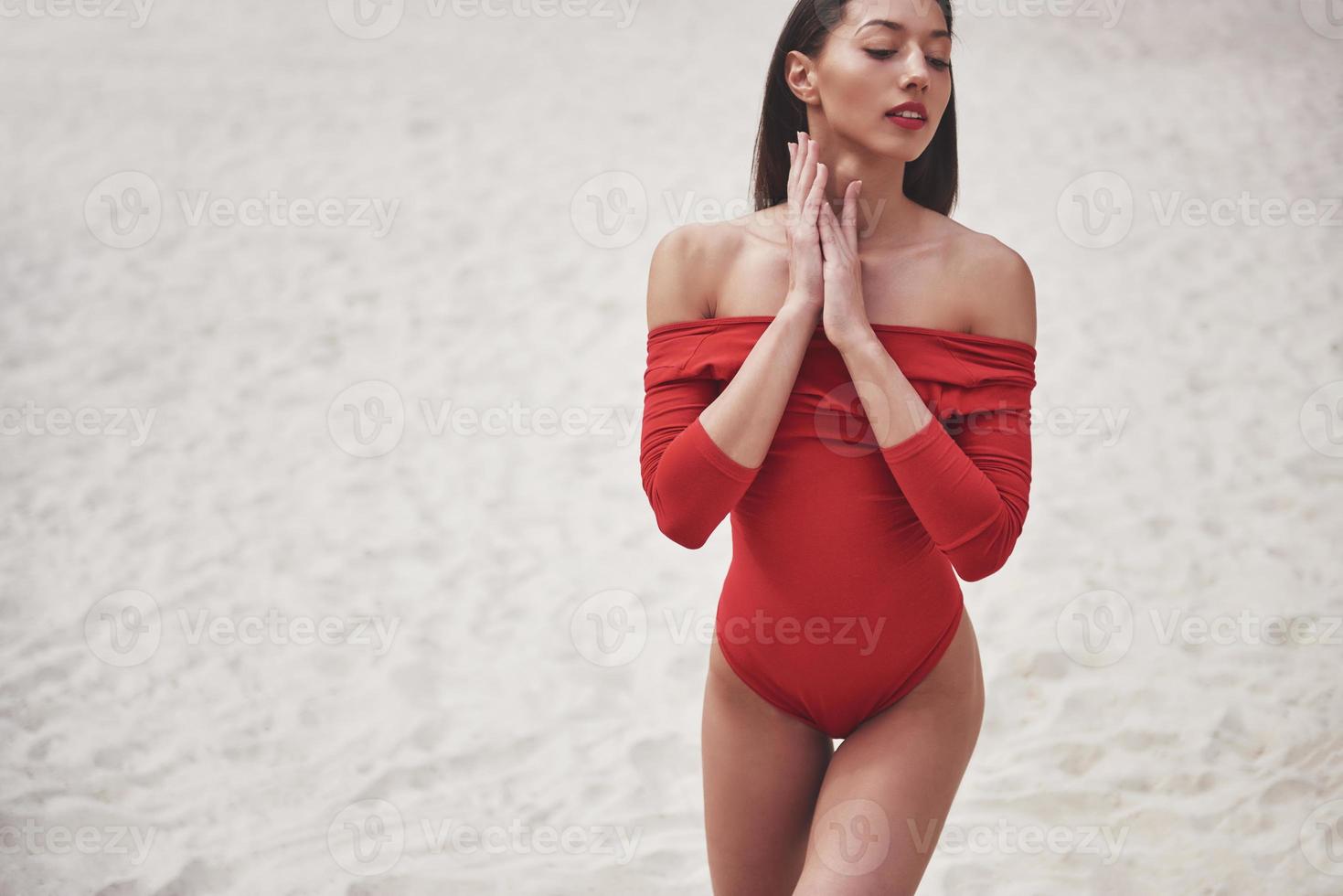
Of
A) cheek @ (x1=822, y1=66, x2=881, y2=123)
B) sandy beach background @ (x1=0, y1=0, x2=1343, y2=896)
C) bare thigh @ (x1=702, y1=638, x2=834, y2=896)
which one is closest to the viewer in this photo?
cheek @ (x1=822, y1=66, x2=881, y2=123)

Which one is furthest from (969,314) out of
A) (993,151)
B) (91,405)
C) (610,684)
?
(993,151)

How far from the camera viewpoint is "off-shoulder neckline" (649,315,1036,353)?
1.46 m

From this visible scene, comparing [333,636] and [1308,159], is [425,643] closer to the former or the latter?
[333,636]

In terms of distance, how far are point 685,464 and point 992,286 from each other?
415 mm

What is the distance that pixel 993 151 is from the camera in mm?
6465

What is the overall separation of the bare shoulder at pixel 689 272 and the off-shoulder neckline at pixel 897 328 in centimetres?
2

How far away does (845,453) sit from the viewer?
1.47 m

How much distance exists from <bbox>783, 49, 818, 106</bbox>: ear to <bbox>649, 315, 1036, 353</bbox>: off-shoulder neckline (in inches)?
10.7

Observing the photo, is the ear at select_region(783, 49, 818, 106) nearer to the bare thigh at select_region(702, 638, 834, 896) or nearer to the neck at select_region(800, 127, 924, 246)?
the neck at select_region(800, 127, 924, 246)

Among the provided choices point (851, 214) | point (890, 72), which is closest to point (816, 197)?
point (851, 214)

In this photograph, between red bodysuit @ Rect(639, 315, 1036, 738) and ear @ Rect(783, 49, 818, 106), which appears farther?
ear @ Rect(783, 49, 818, 106)

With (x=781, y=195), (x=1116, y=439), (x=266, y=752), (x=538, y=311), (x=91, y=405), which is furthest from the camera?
(x=538, y=311)

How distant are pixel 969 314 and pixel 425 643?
3398 millimetres

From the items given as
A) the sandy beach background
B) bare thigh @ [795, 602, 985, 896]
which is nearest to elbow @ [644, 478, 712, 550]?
bare thigh @ [795, 602, 985, 896]
